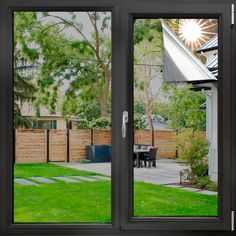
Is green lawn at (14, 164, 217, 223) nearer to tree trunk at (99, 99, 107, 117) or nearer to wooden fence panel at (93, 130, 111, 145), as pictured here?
wooden fence panel at (93, 130, 111, 145)

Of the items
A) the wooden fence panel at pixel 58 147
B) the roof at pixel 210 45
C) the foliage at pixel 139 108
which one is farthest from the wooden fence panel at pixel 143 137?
the roof at pixel 210 45

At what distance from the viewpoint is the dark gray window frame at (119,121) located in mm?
2236

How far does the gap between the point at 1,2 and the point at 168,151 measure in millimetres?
1264

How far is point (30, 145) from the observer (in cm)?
250

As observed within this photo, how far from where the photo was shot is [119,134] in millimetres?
2254

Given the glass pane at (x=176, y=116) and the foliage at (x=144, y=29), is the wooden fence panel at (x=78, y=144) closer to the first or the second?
the glass pane at (x=176, y=116)

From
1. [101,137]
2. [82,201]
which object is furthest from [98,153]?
[82,201]

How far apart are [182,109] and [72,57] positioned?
0.74 meters

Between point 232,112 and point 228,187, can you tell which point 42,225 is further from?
point 232,112

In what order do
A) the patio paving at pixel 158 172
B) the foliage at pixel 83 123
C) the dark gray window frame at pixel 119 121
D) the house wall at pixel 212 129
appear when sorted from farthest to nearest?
the foliage at pixel 83 123, the patio paving at pixel 158 172, the house wall at pixel 212 129, the dark gray window frame at pixel 119 121

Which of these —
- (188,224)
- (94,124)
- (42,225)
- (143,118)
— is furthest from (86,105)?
(188,224)

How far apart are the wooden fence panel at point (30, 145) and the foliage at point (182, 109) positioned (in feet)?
2.50

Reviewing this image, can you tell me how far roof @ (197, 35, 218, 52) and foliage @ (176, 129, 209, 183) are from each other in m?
0.48

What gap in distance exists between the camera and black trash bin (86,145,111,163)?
2.44 m
